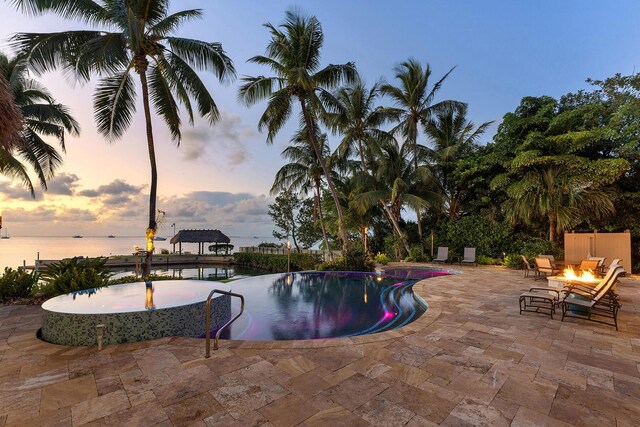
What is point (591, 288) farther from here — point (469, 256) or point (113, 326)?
point (469, 256)

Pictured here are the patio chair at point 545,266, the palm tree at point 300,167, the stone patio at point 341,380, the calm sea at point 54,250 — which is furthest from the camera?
the calm sea at point 54,250

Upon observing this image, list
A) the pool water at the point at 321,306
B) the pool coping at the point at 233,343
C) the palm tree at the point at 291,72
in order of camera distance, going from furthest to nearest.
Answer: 1. the palm tree at the point at 291,72
2. the pool water at the point at 321,306
3. the pool coping at the point at 233,343

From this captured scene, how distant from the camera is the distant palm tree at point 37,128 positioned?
10273mm

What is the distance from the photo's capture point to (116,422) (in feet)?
7.77

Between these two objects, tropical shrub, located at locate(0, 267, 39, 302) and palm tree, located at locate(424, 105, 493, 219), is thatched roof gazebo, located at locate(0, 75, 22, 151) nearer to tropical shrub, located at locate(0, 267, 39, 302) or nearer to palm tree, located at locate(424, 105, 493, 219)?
tropical shrub, located at locate(0, 267, 39, 302)

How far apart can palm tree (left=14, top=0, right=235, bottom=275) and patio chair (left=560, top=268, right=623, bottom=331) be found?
1041 cm

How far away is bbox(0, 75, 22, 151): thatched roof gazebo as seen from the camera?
4891mm

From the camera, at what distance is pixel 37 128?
1139 cm

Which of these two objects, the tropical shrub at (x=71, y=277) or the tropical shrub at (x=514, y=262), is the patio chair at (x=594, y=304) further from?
the tropical shrub at (x=71, y=277)

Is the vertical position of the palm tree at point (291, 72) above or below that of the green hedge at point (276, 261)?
above

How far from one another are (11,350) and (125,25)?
25.4 ft

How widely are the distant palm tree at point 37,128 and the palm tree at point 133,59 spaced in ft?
11.2

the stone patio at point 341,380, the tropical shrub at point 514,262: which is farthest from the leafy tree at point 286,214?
the stone patio at point 341,380

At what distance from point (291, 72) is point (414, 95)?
7577 millimetres
